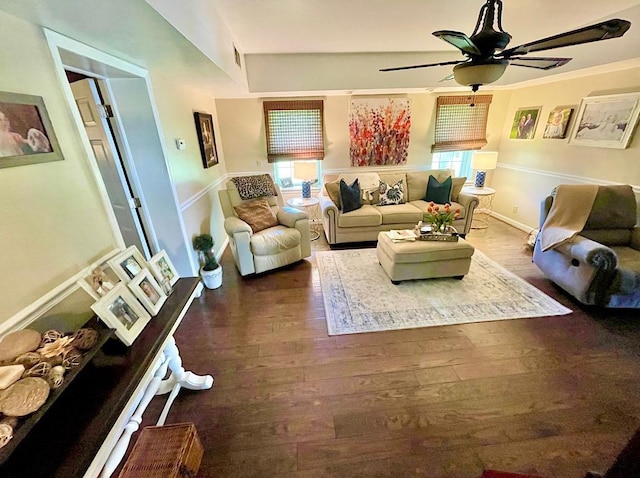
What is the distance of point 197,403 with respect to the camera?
5.60 feet

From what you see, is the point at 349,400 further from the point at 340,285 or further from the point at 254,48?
the point at 254,48

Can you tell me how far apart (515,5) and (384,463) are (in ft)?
11.4

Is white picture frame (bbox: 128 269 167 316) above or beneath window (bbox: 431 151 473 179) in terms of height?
beneath

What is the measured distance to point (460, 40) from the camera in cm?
139

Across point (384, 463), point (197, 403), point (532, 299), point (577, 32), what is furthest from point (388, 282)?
point (577, 32)

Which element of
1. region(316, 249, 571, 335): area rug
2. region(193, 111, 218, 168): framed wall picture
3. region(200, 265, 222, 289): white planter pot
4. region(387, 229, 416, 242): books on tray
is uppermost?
region(193, 111, 218, 168): framed wall picture

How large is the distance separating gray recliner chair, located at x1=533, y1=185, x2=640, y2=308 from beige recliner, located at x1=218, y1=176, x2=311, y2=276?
2640 millimetres

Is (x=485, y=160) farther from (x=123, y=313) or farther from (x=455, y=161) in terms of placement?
(x=123, y=313)

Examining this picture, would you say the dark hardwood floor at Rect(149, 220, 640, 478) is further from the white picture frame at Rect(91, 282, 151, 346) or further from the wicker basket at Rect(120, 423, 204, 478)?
the white picture frame at Rect(91, 282, 151, 346)

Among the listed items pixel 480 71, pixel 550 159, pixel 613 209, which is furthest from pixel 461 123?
pixel 480 71

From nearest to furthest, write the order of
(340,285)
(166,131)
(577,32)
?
1. (577,32)
2. (166,131)
3. (340,285)

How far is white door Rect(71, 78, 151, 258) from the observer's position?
218cm

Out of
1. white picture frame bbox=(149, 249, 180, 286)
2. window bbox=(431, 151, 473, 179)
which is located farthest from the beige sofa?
white picture frame bbox=(149, 249, 180, 286)

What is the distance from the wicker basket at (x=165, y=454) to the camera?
1.18m
